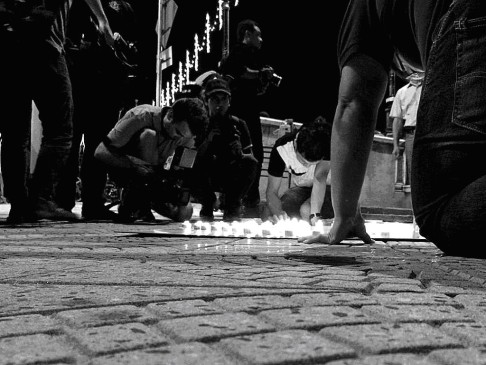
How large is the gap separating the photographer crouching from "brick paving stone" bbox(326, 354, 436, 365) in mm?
5127

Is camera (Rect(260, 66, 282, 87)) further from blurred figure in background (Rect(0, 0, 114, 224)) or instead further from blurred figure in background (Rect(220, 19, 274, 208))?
blurred figure in background (Rect(0, 0, 114, 224))

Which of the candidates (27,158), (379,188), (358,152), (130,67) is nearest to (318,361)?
(358,152)

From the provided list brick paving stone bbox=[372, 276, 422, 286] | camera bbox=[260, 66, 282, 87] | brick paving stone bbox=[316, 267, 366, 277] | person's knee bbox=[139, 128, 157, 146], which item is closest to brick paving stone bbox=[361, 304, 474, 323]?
brick paving stone bbox=[372, 276, 422, 286]

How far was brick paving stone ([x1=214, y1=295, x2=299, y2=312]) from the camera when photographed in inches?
57.7

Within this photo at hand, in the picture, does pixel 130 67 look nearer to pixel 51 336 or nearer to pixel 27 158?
pixel 27 158

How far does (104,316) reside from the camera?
1.37m

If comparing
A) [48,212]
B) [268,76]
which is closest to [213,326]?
[48,212]

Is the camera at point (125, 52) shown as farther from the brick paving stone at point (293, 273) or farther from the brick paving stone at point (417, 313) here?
the brick paving stone at point (417, 313)

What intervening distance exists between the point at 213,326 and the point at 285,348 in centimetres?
22

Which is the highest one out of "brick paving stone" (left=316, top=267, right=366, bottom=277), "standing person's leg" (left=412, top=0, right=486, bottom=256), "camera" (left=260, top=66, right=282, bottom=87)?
"camera" (left=260, top=66, right=282, bottom=87)

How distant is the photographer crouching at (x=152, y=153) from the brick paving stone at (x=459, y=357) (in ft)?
16.8

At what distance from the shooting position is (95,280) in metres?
1.96

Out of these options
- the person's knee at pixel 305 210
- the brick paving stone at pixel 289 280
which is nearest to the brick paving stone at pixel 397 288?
the brick paving stone at pixel 289 280

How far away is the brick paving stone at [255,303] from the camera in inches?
57.7
